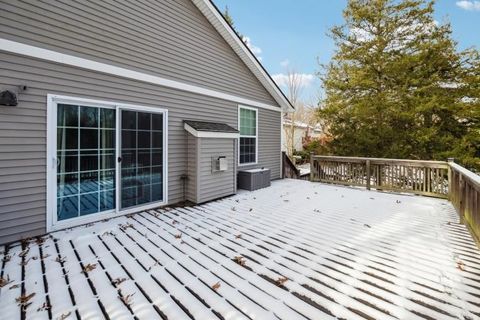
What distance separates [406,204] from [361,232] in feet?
8.65

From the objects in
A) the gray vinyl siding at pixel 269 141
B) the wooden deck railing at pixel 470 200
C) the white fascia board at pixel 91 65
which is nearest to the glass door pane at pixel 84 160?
the white fascia board at pixel 91 65

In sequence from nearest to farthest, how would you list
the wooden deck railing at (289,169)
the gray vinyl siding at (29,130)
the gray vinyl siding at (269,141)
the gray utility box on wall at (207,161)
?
the gray vinyl siding at (29,130), the gray utility box on wall at (207,161), the gray vinyl siding at (269,141), the wooden deck railing at (289,169)

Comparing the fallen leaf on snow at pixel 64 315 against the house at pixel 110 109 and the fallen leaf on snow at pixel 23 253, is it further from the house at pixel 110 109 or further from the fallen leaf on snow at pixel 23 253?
the house at pixel 110 109

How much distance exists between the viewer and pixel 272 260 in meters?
2.88

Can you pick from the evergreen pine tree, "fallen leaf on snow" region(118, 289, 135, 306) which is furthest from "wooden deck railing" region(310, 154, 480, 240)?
"fallen leaf on snow" region(118, 289, 135, 306)

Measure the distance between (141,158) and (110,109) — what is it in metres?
1.08

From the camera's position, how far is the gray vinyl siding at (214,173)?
5.50 meters

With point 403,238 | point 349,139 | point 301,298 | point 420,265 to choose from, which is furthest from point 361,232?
point 349,139

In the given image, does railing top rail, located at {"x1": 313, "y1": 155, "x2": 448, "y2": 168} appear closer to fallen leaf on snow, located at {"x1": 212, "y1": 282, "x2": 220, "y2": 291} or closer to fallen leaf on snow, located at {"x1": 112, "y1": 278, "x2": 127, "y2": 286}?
fallen leaf on snow, located at {"x1": 212, "y1": 282, "x2": 220, "y2": 291}

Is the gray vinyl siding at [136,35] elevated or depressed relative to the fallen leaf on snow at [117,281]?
elevated

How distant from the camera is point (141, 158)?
4.89 meters

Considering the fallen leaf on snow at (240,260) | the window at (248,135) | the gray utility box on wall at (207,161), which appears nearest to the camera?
the fallen leaf on snow at (240,260)

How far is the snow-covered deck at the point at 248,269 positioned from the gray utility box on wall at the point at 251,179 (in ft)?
8.13

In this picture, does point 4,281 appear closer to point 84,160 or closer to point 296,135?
point 84,160
